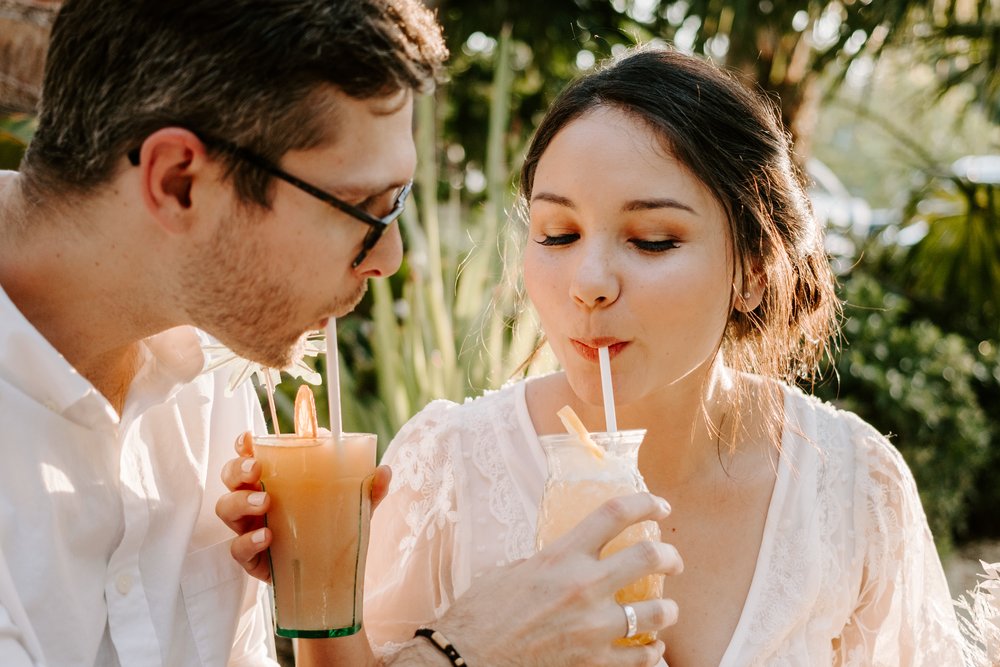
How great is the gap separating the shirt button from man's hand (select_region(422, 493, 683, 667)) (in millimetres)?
667

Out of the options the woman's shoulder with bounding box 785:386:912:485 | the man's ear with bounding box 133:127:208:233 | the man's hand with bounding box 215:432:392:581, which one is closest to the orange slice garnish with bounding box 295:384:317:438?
the man's hand with bounding box 215:432:392:581

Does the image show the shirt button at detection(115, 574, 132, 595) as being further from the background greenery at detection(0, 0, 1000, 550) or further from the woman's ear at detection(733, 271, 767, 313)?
the background greenery at detection(0, 0, 1000, 550)

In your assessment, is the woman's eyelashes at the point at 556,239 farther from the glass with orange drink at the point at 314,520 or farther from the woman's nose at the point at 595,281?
the glass with orange drink at the point at 314,520

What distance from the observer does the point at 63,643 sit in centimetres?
190

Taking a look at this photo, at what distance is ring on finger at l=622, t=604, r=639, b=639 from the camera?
171 centimetres

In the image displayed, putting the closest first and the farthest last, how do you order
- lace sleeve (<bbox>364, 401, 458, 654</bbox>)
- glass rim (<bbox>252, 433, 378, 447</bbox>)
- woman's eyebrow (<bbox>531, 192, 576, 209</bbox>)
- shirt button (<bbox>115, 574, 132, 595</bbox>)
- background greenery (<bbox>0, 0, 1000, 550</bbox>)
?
glass rim (<bbox>252, 433, 378, 447</bbox>) < shirt button (<bbox>115, 574, 132, 595</bbox>) < woman's eyebrow (<bbox>531, 192, 576, 209</bbox>) < lace sleeve (<bbox>364, 401, 458, 654</bbox>) < background greenery (<bbox>0, 0, 1000, 550</bbox>)

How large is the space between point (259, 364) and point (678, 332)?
888 millimetres

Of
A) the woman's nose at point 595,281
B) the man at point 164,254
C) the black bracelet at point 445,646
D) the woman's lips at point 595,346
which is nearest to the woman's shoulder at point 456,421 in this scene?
the woman's lips at point 595,346

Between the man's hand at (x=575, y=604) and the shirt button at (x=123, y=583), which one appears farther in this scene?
the shirt button at (x=123, y=583)

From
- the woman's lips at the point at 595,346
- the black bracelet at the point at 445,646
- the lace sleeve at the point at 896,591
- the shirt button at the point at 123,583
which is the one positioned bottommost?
the lace sleeve at the point at 896,591

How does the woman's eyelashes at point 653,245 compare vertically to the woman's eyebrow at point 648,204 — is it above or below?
below

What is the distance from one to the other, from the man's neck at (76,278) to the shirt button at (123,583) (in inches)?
16.4

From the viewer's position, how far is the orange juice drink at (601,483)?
5.78 feet

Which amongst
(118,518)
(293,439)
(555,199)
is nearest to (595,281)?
(555,199)
